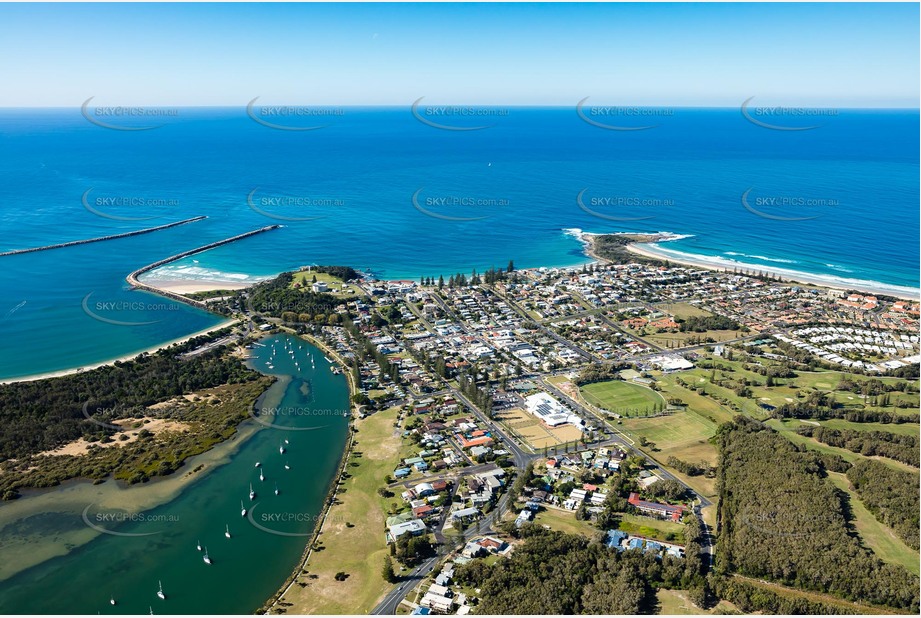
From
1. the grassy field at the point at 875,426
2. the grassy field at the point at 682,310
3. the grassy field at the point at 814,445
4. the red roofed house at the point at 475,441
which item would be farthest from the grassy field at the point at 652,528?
the grassy field at the point at 682,310

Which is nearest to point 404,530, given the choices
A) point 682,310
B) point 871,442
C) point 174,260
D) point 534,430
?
point 534,430

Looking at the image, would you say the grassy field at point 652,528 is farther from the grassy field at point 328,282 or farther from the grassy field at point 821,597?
the grassy field at point 328,282

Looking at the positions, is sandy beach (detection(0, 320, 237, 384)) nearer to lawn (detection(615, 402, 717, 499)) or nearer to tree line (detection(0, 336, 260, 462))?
tree line (detection(0, 336, 260, 462))

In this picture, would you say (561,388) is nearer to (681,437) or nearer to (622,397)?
(622,397)

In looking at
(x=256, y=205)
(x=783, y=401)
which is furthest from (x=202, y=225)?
(x=783, y=401)

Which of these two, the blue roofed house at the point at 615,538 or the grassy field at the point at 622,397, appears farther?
the grassy field at the point at 622,397

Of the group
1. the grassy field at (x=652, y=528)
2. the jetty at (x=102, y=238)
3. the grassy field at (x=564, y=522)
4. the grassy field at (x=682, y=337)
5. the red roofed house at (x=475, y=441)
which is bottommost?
the grassy field at (x=564, y=522)
